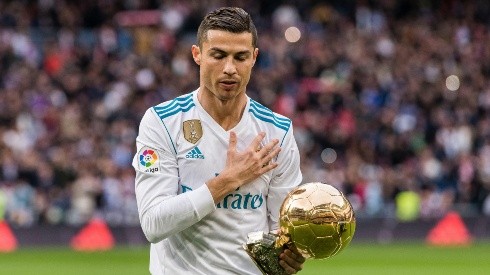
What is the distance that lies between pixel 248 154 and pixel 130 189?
14190 mm

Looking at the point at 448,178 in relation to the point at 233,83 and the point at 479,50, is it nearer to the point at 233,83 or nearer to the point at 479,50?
the point at 479,50

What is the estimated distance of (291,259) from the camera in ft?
16.2

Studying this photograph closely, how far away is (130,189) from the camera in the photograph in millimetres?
19109

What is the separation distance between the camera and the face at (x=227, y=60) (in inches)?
201

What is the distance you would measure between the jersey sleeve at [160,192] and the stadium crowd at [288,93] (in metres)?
13.8

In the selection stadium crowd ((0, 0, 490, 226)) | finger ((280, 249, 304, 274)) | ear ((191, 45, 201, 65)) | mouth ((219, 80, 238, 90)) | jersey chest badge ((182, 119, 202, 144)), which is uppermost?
stadium crowd ((0, 0, 490, 226))

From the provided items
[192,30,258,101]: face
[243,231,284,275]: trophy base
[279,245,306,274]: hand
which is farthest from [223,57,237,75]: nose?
[279,245,306,274]: hand

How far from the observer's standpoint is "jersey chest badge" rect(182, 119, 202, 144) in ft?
17.3

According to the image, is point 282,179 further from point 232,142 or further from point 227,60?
point 227,60

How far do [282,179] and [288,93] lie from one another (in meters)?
16.6

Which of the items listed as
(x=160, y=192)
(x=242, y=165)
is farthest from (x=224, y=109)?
(x=160, y=192)

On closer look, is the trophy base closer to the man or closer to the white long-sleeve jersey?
the man

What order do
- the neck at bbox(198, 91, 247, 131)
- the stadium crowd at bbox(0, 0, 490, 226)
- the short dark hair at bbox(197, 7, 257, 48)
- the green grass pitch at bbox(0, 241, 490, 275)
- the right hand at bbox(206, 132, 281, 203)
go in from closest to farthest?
the right hand at bbox(206, 132, 281, 203)
the short dark hair at bbox(197, 7, 257, 48)
the neck at bbox(198, 91, 247, 131)
the green grass pitch at bbox(0, 241, 490, 275)
the stadium crowd at bbox(0, 0, 490, 226)

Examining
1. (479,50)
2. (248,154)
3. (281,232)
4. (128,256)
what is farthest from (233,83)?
(479,50)
